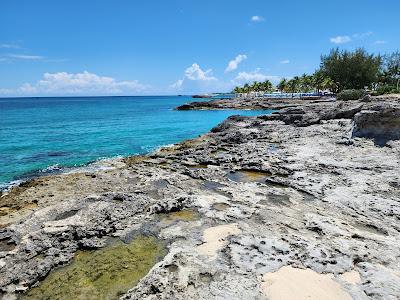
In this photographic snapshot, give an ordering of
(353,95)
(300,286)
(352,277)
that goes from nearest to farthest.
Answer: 1. (300,286)
2. (352,277)
3. (353,95)

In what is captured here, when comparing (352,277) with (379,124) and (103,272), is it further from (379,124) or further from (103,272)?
(379,124)

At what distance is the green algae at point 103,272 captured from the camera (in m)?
9.41

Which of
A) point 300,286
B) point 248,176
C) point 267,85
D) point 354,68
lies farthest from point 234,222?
point 267,85

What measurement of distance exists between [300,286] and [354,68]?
95.3 meters

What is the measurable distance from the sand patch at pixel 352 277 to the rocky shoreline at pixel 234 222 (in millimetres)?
48

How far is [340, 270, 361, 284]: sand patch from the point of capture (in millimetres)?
9000

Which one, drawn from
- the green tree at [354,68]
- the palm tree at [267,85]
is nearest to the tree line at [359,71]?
Answer: the green tree at [354,68]

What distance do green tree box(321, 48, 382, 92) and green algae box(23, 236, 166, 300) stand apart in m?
94.5

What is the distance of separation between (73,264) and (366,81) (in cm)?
9957

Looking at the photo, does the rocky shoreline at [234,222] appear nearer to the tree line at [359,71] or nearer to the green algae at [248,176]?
the green algae at [248,176]

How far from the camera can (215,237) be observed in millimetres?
11625

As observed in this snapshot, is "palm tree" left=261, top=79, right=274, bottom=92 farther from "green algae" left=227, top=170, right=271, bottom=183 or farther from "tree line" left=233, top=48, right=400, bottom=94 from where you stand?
"green algae" left=227, top=170, right=271, bottom=183

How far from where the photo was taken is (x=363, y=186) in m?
16.4

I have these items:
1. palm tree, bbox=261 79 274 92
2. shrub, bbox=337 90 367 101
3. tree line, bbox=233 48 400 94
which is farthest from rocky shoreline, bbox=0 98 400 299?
palm tree, bbox=261 79 274 92
